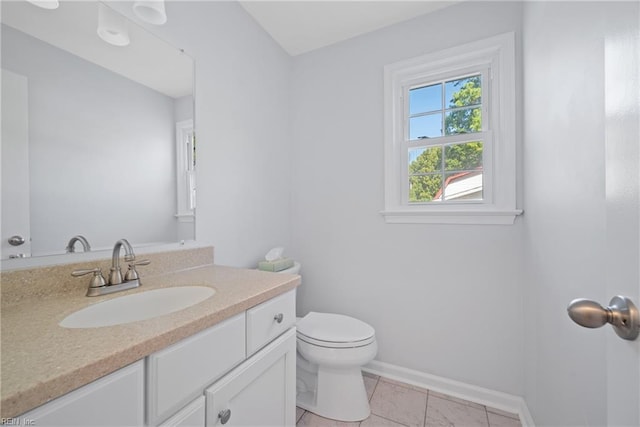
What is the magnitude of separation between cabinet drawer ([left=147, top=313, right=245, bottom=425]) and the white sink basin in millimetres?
234

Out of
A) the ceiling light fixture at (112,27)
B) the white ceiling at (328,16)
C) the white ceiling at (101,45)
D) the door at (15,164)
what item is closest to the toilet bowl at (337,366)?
the door at (15,164)

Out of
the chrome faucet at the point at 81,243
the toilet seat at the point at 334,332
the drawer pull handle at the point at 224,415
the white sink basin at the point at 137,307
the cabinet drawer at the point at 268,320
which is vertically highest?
the chrome faucet at the point at 81,243

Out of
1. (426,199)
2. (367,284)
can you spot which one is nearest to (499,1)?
(426,199)

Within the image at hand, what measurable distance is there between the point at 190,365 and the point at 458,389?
1686mm

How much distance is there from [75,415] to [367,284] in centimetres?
165

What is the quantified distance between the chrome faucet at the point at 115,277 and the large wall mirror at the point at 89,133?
13 cm

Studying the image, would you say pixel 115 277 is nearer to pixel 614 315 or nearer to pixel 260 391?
pixel 260 391

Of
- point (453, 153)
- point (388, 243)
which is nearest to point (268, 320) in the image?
point (388, 243)

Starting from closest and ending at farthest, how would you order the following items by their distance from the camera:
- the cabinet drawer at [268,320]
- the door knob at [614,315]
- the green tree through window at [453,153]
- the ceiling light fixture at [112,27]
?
the door knob at [614,315] < the cabinet drawer at [268,320] < the ceiling light fixture at [112,27] < the green tree through window at [453,153]

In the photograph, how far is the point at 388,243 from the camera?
1.83 m

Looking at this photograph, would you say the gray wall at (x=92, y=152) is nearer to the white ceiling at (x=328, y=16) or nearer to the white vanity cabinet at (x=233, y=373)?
the white vanity cabinet at (x=233, y=373)

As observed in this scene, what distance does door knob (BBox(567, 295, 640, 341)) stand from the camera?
375mm

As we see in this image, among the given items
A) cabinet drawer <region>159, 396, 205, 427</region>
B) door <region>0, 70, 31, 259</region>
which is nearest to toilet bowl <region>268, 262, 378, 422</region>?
cabinet drawer <region>159, 396, 205, 427</region>

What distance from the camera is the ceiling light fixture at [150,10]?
104 cm
